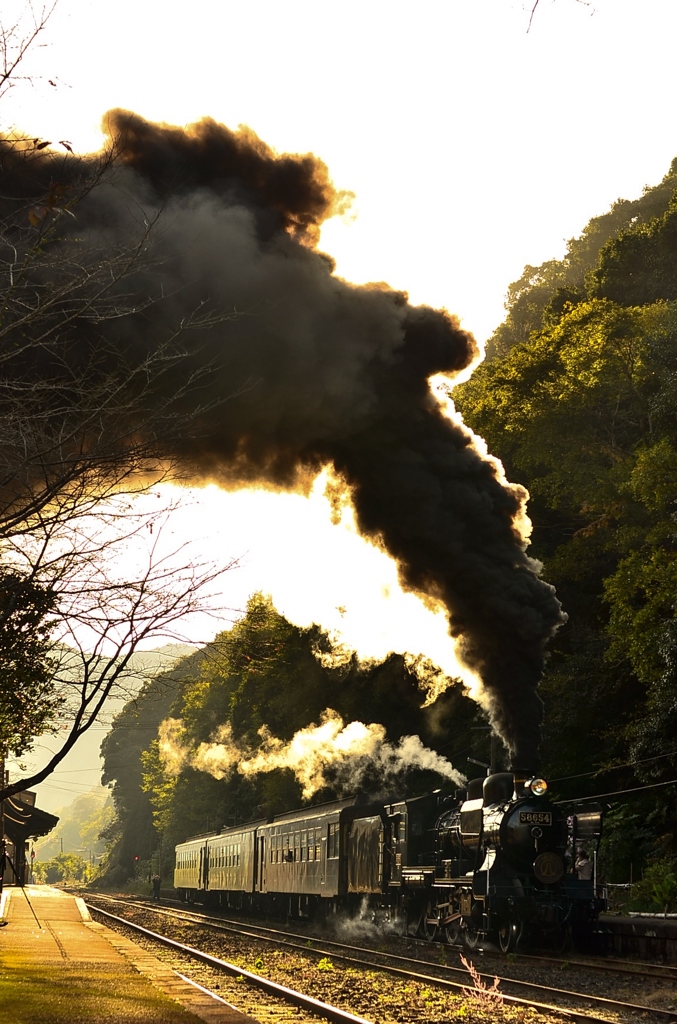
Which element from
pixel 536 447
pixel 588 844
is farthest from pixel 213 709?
pixel 588 844

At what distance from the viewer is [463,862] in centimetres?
1722

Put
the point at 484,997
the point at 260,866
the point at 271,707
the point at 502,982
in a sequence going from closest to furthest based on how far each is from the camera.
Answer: the point at 484,997, the point at 502,982, the point at 260,866, the point at 271,707

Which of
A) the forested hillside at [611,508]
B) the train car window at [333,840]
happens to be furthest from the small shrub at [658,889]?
the train car window at [333,840]

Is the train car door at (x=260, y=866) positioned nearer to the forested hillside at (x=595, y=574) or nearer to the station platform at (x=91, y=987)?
the forested hillside at (x=595, y=574)

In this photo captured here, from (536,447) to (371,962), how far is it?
1990 cm

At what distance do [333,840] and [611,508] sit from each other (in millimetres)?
12011

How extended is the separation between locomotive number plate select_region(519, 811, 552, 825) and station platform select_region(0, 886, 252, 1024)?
5.57 metres

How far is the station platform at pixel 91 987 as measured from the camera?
30.9 ft

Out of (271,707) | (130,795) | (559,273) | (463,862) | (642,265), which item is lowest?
(130,795)

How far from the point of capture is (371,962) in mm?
15773

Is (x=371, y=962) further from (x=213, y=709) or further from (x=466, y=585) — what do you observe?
(x=213, y=709)

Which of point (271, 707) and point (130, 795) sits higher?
point (271, 707)

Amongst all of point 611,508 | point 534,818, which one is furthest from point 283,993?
point 611,508

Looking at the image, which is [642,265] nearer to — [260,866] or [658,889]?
[658,889]
